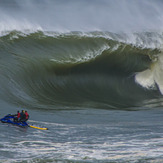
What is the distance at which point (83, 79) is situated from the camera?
58.5 ft

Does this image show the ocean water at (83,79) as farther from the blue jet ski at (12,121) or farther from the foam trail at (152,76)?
Result: the blue jet ski at (12,121)

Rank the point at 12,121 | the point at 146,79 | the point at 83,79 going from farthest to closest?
1. the point at 146,79
2. the point at 83,79
3. the point at 12,121

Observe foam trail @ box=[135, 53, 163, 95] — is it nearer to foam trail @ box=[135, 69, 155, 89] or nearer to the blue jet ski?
foam trail @ box=[135, 69, 155, 89]

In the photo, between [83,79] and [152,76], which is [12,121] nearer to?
[83,79]

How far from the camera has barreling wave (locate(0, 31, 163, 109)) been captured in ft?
48.5

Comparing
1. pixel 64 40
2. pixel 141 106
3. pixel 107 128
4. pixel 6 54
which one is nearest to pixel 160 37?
pixel 64 40

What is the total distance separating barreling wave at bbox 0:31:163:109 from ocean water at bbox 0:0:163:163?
0.15 ft

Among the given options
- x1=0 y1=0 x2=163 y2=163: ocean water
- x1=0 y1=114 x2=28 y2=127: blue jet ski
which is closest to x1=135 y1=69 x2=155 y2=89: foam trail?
x1=0 y1=0 x2=163 y2=163: ocean water

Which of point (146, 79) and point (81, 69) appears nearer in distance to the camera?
point (81, 69)

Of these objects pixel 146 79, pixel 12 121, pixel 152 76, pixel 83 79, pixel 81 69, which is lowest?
pixel 12 121

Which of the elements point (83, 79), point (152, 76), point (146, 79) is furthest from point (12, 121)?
point (152, 76)

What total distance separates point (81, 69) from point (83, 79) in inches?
19.0

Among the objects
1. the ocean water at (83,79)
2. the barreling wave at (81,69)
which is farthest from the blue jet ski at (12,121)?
the barreling wave at (81,69)

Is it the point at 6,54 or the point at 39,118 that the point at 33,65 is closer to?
the point at 6,54
